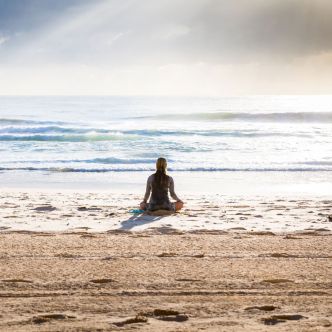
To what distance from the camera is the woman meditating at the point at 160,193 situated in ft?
32.8

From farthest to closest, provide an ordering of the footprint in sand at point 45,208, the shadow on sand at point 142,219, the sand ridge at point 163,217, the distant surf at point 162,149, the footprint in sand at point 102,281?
1. the distant surf at point 162,149
2. the footprint in sand at point 45,208
3. the shadow on sand at point 142,219
4. the sand ridge at point 163,217
5. the footprint in sand at point 102,281

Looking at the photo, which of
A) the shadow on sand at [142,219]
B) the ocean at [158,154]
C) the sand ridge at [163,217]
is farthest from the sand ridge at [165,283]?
the ocean at [158,154]

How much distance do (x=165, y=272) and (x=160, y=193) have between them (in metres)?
4.65

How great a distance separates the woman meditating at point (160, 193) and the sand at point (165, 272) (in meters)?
0.45

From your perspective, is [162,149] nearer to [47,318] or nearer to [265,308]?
[265,308]

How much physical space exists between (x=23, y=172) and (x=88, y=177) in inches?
90.4

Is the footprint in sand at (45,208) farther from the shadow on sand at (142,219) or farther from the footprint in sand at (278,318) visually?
the footprint in sand at (278,318)

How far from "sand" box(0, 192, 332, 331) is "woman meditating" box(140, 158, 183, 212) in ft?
1.48

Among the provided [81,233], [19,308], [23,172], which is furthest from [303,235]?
[23,172]

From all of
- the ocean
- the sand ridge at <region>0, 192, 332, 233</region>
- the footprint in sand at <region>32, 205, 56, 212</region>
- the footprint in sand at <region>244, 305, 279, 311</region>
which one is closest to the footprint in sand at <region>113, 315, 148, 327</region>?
the footprint in sand at <region>244, 305, 279, 311</region>

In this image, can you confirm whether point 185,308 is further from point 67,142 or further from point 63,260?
point 67,142

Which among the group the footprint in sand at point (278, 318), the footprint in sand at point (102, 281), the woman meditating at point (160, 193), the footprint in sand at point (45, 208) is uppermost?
the woman meditating at point (160, 193)

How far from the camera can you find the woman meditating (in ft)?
32.8

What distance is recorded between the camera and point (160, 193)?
1014 centimetres
